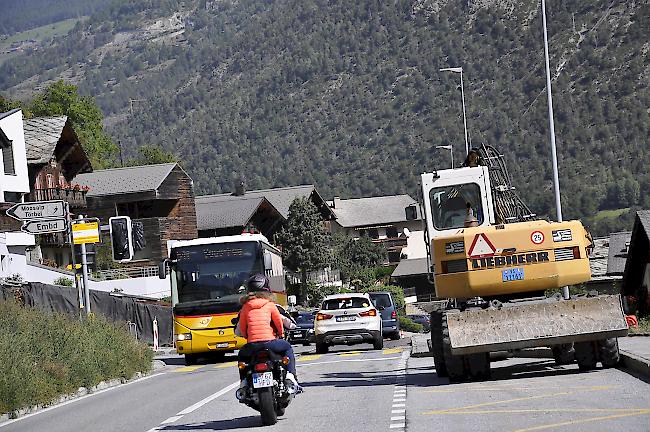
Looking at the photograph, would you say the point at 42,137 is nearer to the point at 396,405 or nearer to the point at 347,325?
the point at 347,325

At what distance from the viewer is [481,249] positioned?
19.6 metres

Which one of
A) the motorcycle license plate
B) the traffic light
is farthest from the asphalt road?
the traffic light

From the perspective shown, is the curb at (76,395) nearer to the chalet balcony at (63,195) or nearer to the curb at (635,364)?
the curb at (635,364)

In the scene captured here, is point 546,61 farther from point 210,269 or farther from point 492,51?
point 492,51

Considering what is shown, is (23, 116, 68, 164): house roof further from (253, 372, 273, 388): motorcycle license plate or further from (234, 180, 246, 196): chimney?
(253, 372, 273, 388): motorcycle license plate

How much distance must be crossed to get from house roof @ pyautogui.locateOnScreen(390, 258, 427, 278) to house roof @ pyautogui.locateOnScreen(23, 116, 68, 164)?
1961 inches

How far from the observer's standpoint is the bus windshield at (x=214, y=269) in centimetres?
3278

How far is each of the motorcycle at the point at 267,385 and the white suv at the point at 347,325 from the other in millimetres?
19036

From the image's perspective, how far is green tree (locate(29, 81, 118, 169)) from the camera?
4080 inches

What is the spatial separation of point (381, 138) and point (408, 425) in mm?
144663

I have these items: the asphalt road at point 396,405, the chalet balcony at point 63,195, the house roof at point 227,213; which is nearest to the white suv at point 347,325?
the asphalt road at point 396,405

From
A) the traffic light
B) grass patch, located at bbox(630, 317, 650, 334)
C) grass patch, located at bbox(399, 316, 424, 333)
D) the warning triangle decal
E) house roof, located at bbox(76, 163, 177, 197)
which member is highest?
house roof, located at bbox(76, 163, 177, 197)

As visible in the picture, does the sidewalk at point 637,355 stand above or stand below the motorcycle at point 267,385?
below

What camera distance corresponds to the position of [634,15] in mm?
131750
